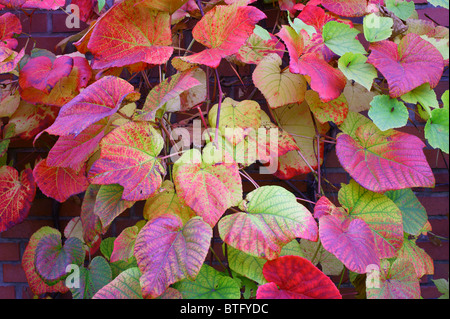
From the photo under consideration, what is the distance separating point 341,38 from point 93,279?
89cm

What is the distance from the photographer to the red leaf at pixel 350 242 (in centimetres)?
67

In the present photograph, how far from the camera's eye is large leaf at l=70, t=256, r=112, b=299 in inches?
34.8

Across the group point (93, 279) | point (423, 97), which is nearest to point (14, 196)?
point (93, 279)

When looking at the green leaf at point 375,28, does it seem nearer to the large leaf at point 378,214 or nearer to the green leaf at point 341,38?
the green leaf at point 341,38

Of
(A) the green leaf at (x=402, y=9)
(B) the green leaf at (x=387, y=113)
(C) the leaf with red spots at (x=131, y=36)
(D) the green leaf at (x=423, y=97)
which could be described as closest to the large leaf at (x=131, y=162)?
(C) the leaf with red spots at (x=131, y=36)

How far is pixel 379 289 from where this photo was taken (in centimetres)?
76

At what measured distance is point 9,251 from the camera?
4.09ft

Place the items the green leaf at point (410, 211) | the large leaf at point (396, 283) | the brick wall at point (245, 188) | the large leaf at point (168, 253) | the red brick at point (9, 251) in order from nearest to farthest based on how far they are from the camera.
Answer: the large leaf at point (168, 253), the large leaf at point (396, 283), the green leaf at point (410, 211), the brick wall at point (245, 188), the red brick at point (9, 251)

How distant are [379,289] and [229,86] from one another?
2.38 ft

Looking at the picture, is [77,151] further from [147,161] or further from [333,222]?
[333,222]

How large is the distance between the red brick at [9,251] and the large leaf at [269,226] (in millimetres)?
960

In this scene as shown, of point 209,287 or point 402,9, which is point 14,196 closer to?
point 209,287

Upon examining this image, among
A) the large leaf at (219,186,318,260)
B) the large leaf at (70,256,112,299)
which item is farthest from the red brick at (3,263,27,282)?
the large leaf at (219,186,318,260)
